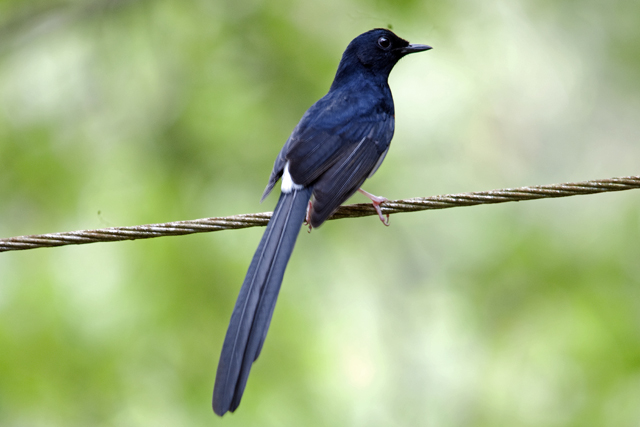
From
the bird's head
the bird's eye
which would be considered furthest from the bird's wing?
the bird's eye

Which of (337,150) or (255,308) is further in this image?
(337,150)

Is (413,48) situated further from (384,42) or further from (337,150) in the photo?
(337,150)

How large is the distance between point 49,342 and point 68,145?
1.76 meters

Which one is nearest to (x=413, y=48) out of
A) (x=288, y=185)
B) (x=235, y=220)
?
(x=288, y=185)

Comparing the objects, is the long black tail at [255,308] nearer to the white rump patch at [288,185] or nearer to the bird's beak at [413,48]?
the white rump patch at [288,185]

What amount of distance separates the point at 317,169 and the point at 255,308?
1.14 m

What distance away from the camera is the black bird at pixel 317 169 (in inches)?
118

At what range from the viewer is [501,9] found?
254 inches

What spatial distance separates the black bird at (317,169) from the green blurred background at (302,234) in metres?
0.89

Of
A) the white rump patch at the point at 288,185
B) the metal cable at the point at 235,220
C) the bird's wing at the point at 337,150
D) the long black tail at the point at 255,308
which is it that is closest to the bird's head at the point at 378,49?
the bird's wing at the point at 337,150

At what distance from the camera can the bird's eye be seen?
515cm

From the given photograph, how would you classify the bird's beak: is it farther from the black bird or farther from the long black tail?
→ the long black tail

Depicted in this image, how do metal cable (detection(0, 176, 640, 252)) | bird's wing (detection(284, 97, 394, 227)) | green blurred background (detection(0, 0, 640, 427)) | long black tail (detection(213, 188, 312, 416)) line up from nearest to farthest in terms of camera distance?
long black tail (detection(213, 188, 312, 416)) < metal cable (detection(0, 176, 640, 252)) < bird's wing (detection(284, 97, 394, 227)) < green blurred background (detection(0, 0, 640, 427))

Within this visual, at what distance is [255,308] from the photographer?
3125mm
